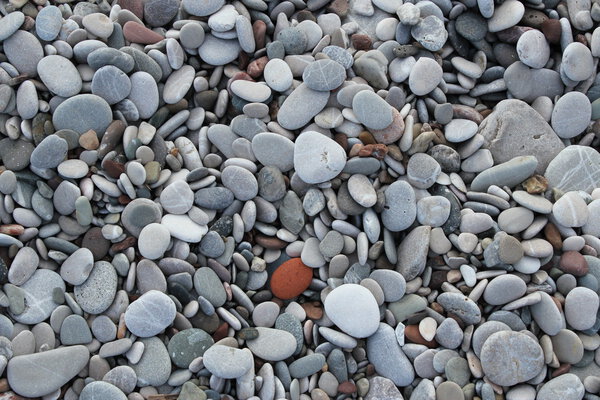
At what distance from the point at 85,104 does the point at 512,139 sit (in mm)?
1146

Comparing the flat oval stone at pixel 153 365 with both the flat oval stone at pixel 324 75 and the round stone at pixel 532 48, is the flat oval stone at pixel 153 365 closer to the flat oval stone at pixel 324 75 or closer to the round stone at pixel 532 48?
the flat oval stone at pixel 324 75

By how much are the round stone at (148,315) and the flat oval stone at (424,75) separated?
2.87 ft

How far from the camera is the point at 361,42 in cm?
181

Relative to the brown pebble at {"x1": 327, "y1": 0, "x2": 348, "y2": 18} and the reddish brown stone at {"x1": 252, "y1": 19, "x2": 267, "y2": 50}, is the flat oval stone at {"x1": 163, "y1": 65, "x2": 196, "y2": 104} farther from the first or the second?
the brown pebble at {"x1": 327, "y1": 0, "x2": 348, "y2": 18}

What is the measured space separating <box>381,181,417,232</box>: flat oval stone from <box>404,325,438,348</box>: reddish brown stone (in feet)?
0.83

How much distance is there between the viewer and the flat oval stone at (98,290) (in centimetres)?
147

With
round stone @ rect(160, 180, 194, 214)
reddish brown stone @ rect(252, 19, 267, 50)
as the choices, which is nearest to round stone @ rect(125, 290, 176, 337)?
round stone @ rect(160, 180, 194, 214)

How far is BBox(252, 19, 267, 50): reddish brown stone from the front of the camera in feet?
Answer: 5.82

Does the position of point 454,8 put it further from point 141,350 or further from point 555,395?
point 141,350

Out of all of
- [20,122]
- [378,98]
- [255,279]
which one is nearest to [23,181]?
[20,122]

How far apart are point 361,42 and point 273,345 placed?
901mm

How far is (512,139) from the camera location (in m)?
1.72

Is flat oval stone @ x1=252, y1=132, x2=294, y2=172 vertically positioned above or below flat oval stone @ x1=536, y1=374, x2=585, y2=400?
above

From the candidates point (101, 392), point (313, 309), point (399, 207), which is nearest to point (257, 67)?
point (399, 207)
